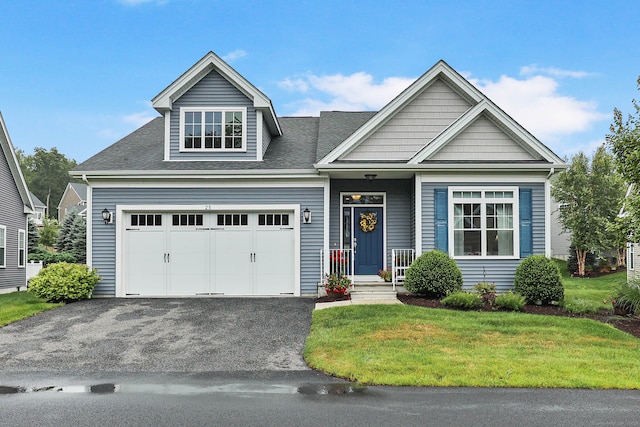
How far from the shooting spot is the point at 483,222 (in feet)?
41.8

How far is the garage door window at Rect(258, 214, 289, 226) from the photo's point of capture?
13.5m

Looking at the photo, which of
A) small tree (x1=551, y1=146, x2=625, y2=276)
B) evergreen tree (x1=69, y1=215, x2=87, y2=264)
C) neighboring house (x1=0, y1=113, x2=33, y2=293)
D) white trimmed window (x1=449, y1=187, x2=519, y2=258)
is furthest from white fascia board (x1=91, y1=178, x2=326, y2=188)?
small tree (x1=551, y1=146, x2=625, y2=276)

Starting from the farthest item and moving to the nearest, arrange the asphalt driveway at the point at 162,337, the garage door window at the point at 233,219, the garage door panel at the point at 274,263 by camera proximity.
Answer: the garage door window at the point at 233,219 → the garage door panel at the point at 274,263 → the asphalt driveway at the point at 162,337

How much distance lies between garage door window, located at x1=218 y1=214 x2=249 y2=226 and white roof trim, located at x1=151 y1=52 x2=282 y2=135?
3.04 meters

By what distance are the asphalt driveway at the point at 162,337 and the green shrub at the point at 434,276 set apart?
100 inches

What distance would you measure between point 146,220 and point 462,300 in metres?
8.42

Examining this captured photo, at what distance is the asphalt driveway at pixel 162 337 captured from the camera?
716 cm

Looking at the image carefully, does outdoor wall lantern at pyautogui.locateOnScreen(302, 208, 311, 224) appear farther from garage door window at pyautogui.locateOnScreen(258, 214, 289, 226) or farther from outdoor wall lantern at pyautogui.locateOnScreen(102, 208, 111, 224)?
outdoor wall lantern at pyautogui.locateOnScreen(102, 208, 111, 224)

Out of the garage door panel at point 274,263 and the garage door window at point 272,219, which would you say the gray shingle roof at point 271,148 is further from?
the garage door panel at point 274,263

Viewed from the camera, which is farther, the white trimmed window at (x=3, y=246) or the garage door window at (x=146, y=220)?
the white trimmed window at (x=3, y=246)

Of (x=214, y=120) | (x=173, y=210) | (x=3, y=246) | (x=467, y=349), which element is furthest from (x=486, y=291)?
(x=3, y=246)

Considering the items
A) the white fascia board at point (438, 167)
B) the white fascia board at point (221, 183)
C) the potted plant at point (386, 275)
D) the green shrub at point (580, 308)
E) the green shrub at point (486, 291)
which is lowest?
the green shrub at point (580, 308)

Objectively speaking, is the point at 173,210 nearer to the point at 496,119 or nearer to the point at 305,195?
the point at 305,195

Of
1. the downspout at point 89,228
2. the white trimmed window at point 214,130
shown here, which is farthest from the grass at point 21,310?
the white trimmed window at point 214,130
